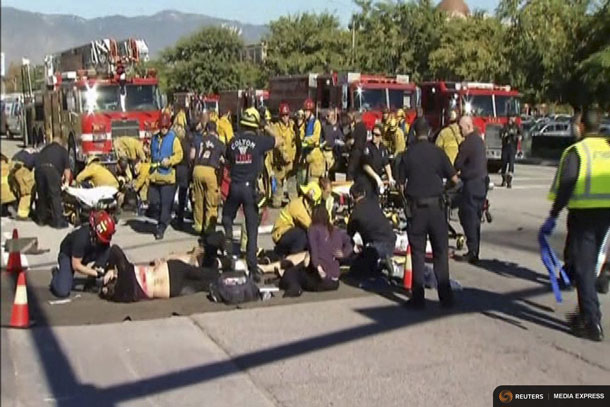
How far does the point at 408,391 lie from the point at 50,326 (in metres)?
3.23

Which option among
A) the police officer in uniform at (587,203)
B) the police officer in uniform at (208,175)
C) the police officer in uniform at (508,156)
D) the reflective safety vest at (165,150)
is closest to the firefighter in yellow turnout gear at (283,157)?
the reflective safety vest at (165,150)

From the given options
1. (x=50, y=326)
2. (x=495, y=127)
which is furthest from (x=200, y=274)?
(x=495, y=127)

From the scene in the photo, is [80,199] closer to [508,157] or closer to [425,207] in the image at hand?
[425,207]

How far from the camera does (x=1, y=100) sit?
178 centimetres

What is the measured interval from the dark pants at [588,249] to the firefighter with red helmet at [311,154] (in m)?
8.30

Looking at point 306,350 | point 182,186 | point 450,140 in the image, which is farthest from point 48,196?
point 306,350

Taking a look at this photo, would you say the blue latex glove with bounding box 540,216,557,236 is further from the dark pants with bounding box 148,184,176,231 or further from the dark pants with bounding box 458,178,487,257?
the dark pants with bounding box 148,184,176,231

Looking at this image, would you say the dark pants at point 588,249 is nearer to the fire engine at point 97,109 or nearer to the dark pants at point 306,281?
the dark pants at point 306,281

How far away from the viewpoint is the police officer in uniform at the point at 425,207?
301 inches

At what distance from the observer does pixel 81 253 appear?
8.23 meters

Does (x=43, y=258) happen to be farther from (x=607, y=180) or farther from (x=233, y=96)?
(x=233, y=96)

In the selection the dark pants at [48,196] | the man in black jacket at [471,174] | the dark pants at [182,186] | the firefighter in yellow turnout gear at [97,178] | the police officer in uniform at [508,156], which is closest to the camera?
the man in black jacket at [471,174]

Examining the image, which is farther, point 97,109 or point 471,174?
point 97,109

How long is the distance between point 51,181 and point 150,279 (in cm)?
530
